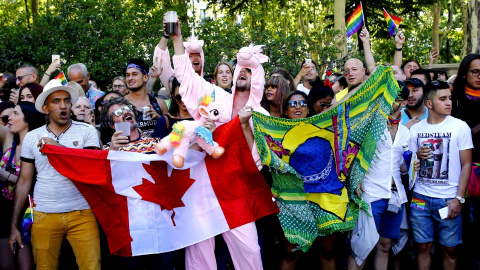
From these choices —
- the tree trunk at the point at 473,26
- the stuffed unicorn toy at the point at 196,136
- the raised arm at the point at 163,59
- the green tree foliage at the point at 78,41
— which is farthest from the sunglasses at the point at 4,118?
the tree trunk at the point at 473,26

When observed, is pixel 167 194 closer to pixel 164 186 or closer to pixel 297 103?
pixel 164 186

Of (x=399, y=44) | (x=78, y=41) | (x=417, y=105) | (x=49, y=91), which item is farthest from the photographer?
(x=78, y=41)

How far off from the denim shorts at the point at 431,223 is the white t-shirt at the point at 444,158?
9 centimetres

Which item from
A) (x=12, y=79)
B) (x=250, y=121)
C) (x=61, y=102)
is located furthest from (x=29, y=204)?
(x=12, y=79)

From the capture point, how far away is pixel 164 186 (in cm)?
437

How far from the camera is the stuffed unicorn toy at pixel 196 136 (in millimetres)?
3932

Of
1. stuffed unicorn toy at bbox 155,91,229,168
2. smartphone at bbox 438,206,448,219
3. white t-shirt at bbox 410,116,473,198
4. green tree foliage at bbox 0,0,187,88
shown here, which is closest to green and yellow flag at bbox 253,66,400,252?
stuffed unicorn toy at bbox 155,91,229,168

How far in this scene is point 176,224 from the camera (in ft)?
14.2

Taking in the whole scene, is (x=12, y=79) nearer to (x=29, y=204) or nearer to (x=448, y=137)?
(x=29, y=204)

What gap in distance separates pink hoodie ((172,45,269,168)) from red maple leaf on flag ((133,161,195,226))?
622 millimetres

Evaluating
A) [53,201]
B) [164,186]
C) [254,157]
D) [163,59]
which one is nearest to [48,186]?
[53,201]

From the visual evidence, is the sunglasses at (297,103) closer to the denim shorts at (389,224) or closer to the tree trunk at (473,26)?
the denim shorts at (389,224)

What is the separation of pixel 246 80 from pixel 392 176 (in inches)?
72.2

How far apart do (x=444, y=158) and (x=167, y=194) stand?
9.64ft
